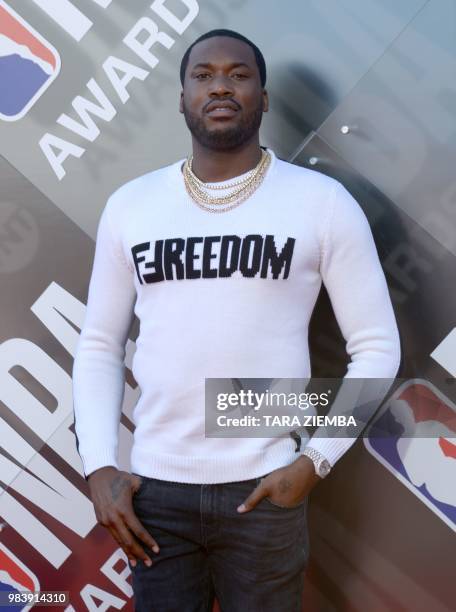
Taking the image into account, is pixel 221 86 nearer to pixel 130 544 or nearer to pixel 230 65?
pixel 230 65

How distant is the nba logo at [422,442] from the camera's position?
178cm

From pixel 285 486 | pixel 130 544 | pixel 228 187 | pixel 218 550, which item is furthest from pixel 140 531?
pixel 228 187

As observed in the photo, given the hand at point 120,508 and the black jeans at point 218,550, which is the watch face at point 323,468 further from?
the hand at point 120,508

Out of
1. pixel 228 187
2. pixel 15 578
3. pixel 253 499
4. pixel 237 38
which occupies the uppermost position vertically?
pixel 237 38

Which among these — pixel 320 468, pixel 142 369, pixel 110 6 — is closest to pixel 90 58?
pixel 110 6

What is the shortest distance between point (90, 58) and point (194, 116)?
538 millimetres

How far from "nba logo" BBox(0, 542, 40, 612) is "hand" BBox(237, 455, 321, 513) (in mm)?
934

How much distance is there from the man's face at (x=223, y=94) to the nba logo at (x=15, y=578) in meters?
1.27

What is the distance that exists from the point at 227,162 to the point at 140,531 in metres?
0.81

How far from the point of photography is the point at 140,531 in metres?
1.42

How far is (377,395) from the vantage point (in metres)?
1.49

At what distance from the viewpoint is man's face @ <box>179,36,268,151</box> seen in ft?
5.10

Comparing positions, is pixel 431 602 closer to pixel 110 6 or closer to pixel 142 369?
pixel 142 369

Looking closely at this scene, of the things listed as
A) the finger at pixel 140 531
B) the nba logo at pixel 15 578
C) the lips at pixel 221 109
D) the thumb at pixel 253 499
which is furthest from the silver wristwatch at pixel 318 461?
the nba logo at pixel 15 578
